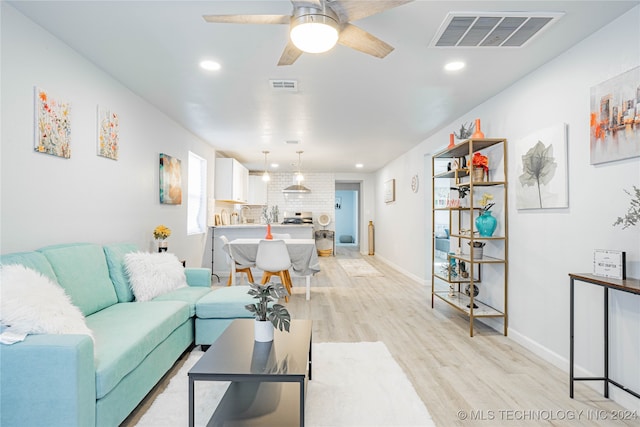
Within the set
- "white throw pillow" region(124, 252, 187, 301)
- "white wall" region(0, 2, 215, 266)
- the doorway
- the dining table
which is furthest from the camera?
the doorway

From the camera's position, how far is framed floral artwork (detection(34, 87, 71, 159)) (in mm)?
2283

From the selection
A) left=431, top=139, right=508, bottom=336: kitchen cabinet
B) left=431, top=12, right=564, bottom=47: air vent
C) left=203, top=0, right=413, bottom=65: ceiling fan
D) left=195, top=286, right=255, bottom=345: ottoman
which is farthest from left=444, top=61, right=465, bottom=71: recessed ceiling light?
left=195, top=286, right=255, bottom=345: ottoman

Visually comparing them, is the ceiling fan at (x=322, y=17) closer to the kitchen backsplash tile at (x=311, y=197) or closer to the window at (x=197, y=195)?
the window at (x=197, y=195)

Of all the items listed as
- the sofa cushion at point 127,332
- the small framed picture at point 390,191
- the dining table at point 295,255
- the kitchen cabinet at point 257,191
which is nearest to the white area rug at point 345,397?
the sofa cushion at point 127,332

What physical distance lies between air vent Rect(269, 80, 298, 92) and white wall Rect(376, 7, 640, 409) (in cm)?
160

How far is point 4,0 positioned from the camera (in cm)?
203

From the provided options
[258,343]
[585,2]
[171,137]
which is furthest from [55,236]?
[585,2]

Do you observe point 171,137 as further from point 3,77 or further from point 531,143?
point 531,143

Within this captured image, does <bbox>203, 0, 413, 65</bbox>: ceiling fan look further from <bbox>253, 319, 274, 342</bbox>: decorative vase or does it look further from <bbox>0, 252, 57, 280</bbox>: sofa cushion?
<bbox>0, 252, 57, 280</bbox>: sofa cushion

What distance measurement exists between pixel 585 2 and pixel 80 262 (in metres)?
3.68

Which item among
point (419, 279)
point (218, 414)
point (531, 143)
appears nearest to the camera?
point (218, 414)

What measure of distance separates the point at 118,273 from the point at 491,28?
330 centimetres

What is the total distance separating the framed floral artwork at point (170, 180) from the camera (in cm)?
419

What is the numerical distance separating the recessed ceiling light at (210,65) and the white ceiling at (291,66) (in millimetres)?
52
